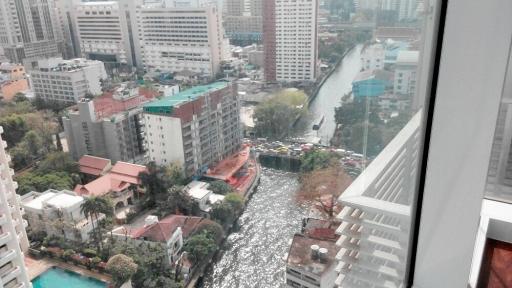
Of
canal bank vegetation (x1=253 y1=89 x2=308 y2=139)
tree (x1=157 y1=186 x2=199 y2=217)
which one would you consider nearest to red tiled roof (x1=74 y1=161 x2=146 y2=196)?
tree (x1=157 y1=186 x2=199 y2=217)

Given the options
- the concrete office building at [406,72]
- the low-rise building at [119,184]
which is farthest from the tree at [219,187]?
the concrete office building at [406,72]

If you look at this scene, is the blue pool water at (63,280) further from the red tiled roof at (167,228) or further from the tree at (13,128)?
the tree at (13,128)

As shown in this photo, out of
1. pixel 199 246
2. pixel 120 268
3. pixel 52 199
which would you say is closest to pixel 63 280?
pixel 120 268

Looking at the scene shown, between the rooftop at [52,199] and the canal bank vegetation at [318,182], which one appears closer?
the canal bank vegetation at [318,182]

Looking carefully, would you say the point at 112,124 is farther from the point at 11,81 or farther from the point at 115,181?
the point at 11,81

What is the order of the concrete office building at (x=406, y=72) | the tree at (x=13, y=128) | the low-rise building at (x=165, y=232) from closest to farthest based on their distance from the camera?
the concrete office building at (x=406, y=72) → the tree at (x=13, y=128) → the low-rise building at (x=165, y=232)

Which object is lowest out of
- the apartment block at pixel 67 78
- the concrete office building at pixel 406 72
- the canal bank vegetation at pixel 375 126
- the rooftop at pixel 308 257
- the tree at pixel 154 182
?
the tree at pixel 154 182

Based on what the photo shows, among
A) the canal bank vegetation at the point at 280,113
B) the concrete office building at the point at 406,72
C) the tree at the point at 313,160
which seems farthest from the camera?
the canal bank vegetation at the point at 280,113
